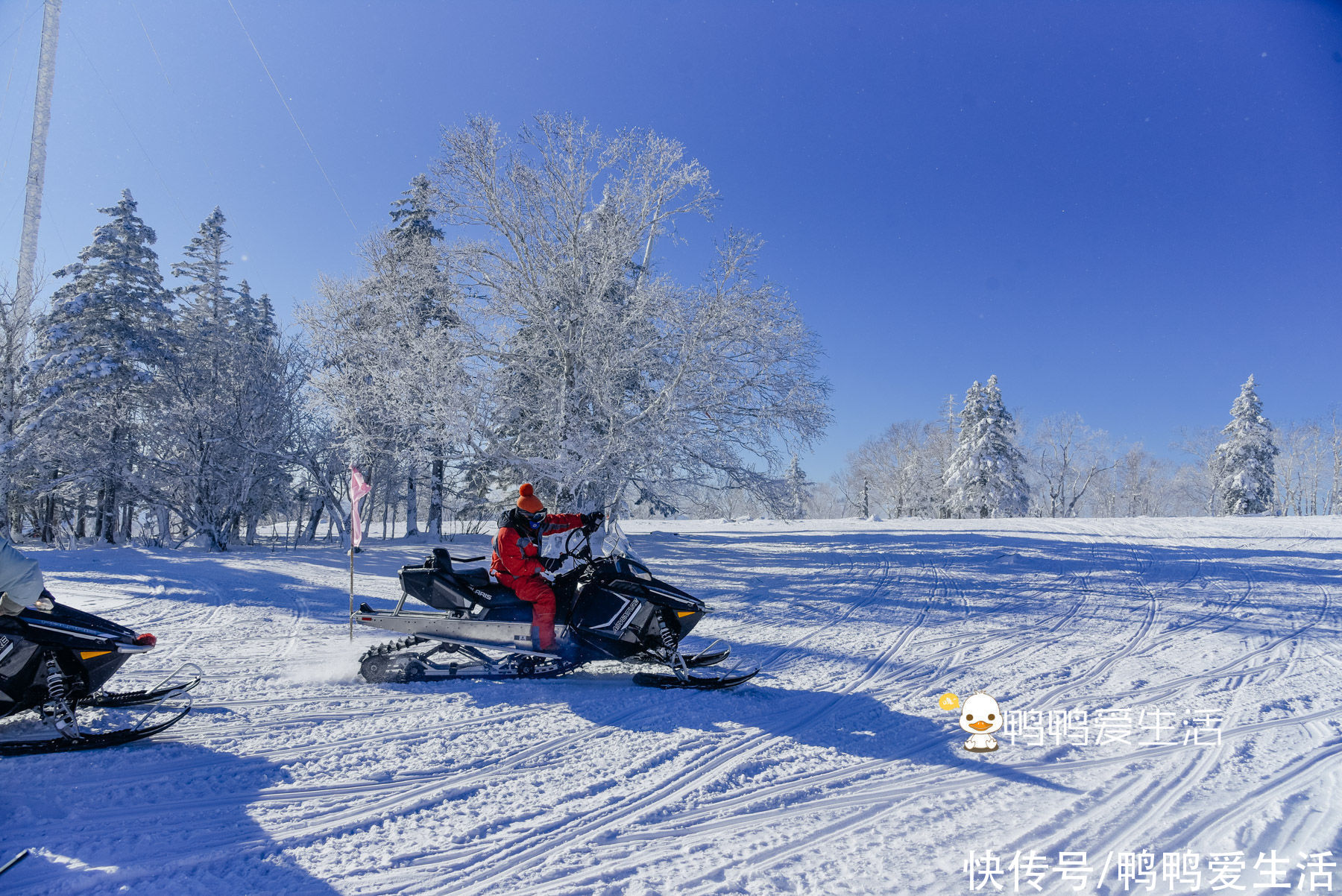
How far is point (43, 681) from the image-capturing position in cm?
352

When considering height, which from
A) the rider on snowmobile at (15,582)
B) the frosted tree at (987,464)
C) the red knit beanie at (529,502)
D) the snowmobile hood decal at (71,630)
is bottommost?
the snowmobile hood decal at (71,630)

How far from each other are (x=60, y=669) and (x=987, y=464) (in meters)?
40.3

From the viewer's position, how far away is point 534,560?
16.7 feet

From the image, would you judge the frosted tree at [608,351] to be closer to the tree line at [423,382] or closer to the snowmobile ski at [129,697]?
the tree line at [423,382]

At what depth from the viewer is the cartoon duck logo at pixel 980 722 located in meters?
3.67

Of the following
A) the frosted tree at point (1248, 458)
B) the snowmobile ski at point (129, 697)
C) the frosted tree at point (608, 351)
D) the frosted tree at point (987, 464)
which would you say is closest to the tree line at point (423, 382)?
the frosted tree at point (608, 351)

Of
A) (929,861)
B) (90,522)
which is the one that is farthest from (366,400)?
(90,522)

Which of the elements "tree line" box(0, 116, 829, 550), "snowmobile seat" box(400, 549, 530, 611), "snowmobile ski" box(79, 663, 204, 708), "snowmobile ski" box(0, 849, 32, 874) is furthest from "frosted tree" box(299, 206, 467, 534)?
"snowmobile ski" box(0, 849, 32, 874)

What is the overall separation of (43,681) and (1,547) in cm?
92

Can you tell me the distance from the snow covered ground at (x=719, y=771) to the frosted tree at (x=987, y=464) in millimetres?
31632

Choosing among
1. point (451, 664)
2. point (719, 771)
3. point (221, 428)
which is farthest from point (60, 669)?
point (221, 428)

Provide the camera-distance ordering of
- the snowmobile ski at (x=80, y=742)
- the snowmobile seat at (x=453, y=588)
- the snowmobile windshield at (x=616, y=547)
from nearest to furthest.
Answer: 1. the snowmobile ski at (x=80, y=742)
2. the snowmobile seat at (x=453, y=588)
3. the snowmobile windshield at (x=616, y=547)

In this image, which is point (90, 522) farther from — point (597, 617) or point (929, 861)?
point (929, 861)

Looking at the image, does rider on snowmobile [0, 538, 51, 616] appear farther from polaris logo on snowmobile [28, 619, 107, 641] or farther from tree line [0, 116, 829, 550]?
tree line [0, 116, 829, 550]
